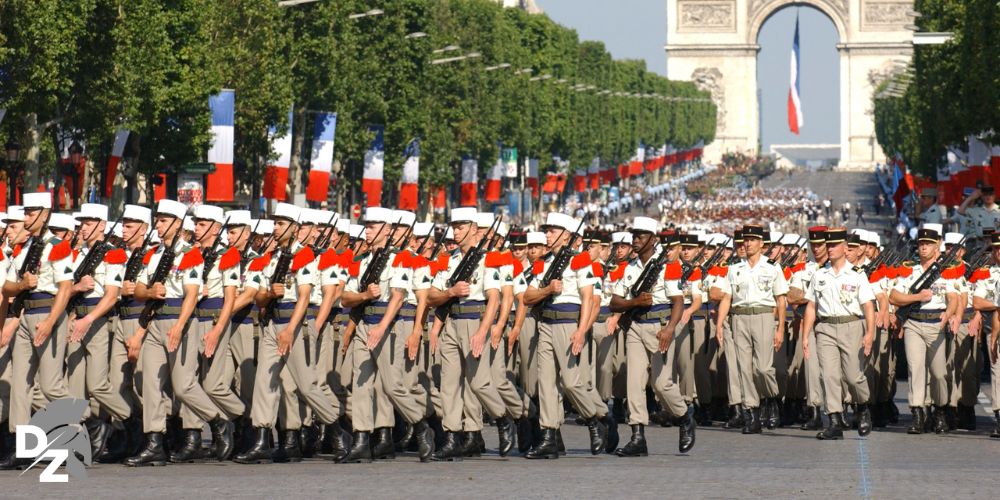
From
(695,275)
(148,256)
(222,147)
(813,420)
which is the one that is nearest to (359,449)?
(148,256)

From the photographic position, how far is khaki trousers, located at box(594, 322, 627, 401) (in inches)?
746

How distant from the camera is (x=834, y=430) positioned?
19203 millimetres

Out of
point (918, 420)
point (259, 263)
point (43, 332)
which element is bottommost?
point (918, 420)

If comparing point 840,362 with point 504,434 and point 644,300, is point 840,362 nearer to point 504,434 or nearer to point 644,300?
point 644,300

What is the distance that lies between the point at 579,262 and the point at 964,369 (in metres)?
4.68

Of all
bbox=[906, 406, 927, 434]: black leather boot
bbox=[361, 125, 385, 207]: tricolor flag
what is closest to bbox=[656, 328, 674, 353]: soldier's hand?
bbox=[906, 406, 927, 434]: black leather boot

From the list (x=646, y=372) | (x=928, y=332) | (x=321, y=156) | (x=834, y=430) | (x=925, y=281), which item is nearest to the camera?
(x=646, y=372)

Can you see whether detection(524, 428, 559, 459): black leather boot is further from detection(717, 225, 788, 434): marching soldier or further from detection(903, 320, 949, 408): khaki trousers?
detection(903, 320, 949, 408): khaki trousers

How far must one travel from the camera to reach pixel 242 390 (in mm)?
16672

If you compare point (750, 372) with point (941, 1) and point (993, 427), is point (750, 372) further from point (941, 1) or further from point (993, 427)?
point (941, 1)

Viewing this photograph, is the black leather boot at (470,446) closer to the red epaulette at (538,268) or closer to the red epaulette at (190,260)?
the red epaulette at (538,268)

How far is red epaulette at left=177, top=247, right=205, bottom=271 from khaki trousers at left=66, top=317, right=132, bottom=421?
26.8 inches

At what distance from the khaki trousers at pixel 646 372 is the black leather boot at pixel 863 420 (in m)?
2.35

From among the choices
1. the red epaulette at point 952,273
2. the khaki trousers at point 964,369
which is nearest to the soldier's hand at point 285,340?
the red epaulette at point 952,273
